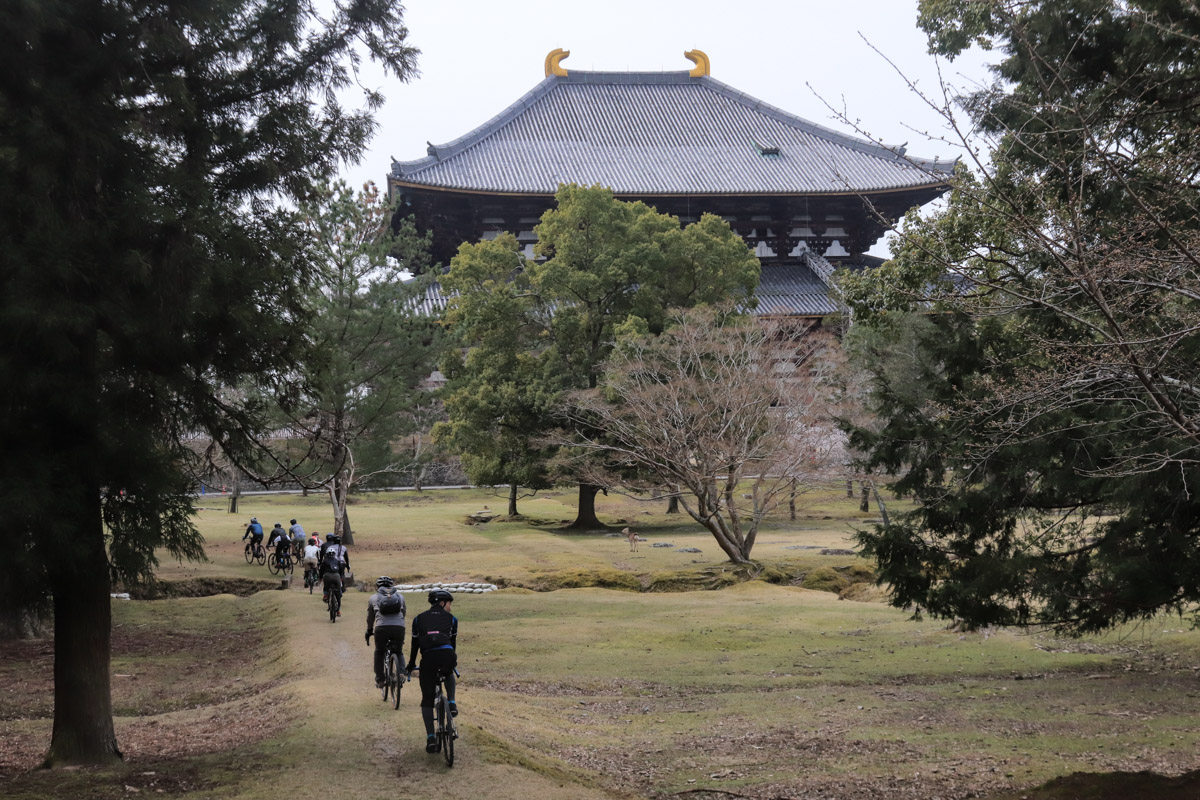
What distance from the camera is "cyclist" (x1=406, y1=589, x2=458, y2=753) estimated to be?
26.1ft

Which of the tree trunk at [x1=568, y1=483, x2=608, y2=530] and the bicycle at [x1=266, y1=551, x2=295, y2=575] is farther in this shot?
the tree trunk at [x1=568, y1=483, x2=608, y2=530]

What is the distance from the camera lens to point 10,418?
24.0ft

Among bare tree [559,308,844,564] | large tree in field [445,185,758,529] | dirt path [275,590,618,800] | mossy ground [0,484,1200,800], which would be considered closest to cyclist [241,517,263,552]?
mossy ground [0,484,1200,800]

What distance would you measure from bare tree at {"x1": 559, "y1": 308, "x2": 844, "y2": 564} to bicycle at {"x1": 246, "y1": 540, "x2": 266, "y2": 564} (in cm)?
801

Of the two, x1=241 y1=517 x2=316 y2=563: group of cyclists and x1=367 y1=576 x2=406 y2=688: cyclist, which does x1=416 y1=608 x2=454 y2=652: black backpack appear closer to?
x1=367 y1=576 x2=406 y2=688: cyclist

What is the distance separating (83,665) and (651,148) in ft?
133

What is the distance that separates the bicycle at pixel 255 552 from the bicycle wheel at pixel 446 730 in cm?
1695

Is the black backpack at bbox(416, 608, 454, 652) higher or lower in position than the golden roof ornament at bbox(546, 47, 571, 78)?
lower

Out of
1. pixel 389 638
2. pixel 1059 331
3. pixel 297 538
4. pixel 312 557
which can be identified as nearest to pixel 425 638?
pixel 389 638

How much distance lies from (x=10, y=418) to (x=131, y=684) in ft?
Result: 22.3

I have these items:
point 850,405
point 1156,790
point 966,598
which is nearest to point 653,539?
point 850,405

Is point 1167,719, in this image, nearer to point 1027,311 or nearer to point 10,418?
point 1027,311

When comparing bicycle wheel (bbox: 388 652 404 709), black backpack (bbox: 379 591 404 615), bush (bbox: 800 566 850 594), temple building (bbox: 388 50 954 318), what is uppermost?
temple building (bbox: 388 50 954 318)

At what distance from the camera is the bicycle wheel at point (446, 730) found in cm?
777
